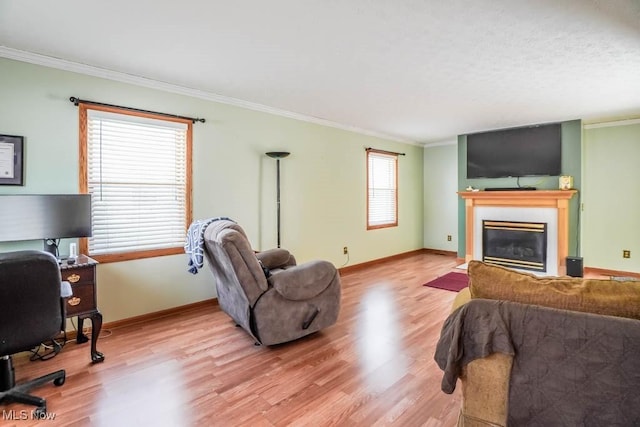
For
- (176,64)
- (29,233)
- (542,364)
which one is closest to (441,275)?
(542,364)

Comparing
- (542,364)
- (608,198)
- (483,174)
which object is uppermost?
(483,174)

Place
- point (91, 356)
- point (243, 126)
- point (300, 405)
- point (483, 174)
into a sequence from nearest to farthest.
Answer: point (300, 405), point (91, 356), point (243, 126), point (483, 174)

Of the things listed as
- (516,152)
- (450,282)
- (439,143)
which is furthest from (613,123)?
(450,282)

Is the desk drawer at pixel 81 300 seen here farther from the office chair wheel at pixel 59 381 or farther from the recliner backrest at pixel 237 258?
the recliner backrest at pixel 237 258

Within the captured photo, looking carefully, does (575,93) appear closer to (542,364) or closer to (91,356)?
(542,364)

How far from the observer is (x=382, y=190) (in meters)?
6.12

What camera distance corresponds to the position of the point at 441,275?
5168 mm

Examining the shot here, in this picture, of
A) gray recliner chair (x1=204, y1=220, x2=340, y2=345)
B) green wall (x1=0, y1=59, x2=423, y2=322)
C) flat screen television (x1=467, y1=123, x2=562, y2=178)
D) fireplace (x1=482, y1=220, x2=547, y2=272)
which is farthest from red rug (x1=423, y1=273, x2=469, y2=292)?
gray recliner chair (x1=204, y1=220, x2=340, y2=345)

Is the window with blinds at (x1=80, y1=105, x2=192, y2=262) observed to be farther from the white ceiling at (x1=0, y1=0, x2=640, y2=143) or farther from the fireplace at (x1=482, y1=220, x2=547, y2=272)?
the fireplace at (x1=482, y1=220, x2=547, y2=272)

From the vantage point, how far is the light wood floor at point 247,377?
1.88m

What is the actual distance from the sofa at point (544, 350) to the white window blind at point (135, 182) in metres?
2.96

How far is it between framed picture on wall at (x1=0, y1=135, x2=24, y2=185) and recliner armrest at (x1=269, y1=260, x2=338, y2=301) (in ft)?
7.09

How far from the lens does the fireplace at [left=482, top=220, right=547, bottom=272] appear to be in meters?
5.21

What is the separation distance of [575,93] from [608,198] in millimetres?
2294
